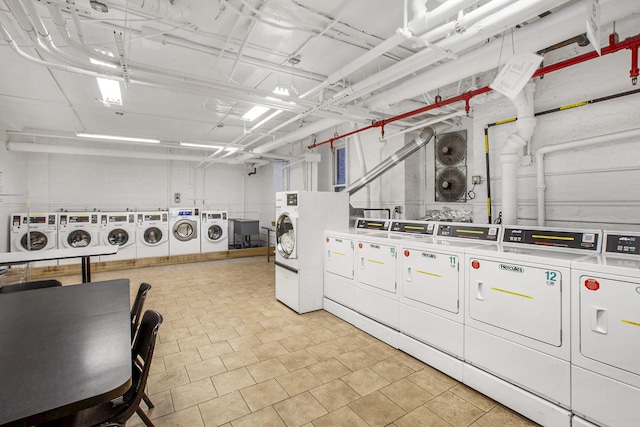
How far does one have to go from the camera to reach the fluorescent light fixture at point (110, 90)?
11.7 ft

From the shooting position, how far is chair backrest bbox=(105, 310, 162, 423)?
4.90ft

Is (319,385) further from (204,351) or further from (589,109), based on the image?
(589,109)

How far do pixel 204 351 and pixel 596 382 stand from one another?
3.17 m

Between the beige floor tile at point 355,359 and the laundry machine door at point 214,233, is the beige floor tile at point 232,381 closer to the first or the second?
the beige floor tile at point 355,359

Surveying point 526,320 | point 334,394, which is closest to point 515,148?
point 526,320

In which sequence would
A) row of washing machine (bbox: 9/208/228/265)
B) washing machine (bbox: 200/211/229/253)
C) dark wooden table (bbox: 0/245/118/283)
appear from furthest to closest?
washing machine (bbox: 200/211/229/253) < row of washing machine (bbox: 9/208/228/265) < dark wooden table (bbox: 0/245/118/283)

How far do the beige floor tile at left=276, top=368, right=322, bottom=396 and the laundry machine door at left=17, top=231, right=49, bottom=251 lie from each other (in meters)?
6.56

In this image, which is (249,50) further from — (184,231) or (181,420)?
(184,231)

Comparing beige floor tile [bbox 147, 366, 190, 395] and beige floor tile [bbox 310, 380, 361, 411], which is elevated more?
beige floor tile [bbox 147, 366, 190, 395]

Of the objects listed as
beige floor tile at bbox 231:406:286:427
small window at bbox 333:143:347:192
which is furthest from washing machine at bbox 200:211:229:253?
beige floor tile at bbox 231:406:286:427

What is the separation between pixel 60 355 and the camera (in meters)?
1.28

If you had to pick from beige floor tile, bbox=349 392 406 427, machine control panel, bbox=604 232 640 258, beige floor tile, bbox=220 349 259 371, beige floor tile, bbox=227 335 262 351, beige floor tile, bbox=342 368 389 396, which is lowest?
beige floor tile, bbox=349 392 406 427

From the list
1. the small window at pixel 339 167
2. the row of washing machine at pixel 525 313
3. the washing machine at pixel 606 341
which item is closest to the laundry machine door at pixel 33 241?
the small window at pixel 339 167

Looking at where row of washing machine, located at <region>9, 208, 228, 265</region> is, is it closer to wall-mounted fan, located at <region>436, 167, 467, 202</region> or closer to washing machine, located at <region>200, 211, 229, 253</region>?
washing machine, located at <region>200, 211, 229, 253</region>
